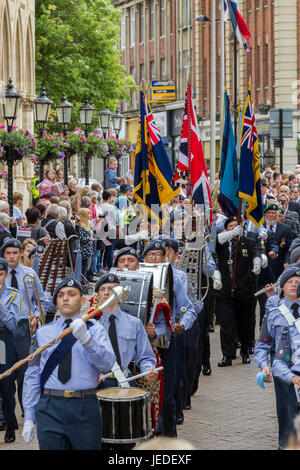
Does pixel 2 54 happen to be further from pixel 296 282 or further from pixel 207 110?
pixel 207 110

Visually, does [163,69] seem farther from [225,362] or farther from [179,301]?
Result: [179,301]

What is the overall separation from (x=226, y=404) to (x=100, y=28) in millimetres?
40746

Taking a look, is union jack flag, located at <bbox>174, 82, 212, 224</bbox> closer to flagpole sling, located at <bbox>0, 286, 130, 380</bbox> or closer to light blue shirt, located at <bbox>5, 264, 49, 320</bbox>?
light blue shirt, located at <bbox>5, 264, 49, 320</bbox>

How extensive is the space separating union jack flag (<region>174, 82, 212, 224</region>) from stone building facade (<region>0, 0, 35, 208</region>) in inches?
566

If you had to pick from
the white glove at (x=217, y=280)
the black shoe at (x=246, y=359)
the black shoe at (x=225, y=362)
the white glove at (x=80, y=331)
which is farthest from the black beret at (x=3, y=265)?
the black shoe at (x=246, y=359)

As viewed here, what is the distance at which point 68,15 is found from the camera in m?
49.7

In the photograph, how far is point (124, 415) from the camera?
7.15 meters

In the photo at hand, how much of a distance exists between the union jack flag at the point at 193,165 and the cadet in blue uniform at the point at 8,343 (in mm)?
5197

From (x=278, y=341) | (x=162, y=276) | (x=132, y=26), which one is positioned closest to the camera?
(x=278, y=341)

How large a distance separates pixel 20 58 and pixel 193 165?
64.3 feet

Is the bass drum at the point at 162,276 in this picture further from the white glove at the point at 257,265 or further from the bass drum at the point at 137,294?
the white glove at the point at 257,265

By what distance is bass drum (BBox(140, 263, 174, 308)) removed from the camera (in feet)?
31.0

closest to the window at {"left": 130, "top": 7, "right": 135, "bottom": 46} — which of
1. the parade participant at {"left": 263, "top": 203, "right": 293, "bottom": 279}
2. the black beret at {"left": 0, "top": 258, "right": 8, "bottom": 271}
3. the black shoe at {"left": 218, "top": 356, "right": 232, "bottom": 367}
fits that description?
the parade participant at {"left": 263, "top": 203, "right": 293, "bottom": 279}

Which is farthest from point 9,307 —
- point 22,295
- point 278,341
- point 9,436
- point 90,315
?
point 90,315
